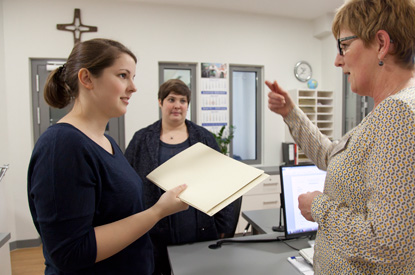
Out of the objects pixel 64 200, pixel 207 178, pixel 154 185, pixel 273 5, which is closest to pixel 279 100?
pixel 207 178

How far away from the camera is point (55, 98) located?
966 mm

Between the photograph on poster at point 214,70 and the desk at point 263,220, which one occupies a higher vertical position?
the photograph on poster at point 214,70

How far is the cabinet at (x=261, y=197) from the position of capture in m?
3.60

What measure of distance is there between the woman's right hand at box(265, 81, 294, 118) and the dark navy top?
0.69 m

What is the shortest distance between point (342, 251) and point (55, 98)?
103 cm

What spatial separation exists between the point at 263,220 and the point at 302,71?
119 inches

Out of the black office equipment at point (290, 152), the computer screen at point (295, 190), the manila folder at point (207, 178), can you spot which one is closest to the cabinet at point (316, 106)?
the black office equipment at point (290, 152)

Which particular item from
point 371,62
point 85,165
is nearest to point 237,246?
point 85,165

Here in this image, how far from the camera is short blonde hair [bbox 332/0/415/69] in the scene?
677 mm

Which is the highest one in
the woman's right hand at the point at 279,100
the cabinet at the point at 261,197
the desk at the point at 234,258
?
the woman's right hand at the point at 279,100

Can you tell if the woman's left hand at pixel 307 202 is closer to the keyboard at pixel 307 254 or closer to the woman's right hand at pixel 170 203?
the woman's right hand at pixel 170 203

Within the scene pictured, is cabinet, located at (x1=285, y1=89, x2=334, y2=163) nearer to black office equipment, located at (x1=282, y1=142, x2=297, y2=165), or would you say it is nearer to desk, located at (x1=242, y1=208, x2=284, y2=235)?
black office equipment, located at (x1=282, y1=142, x2=297, y2=165)

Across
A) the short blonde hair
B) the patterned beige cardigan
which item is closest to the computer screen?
the patterned beige cardigan

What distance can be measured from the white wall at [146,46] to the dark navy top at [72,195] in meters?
2.89
